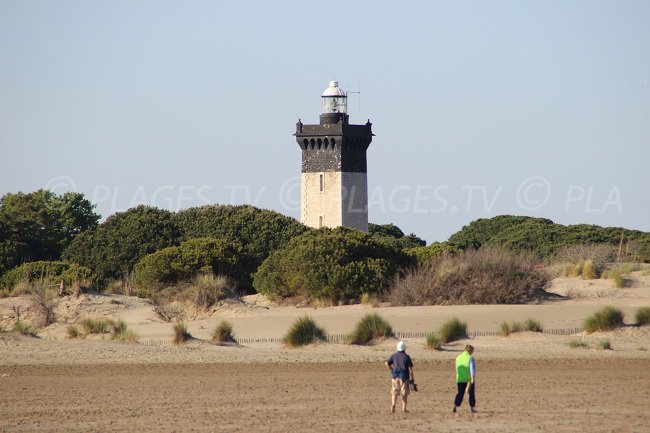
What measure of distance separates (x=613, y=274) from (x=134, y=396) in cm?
2012

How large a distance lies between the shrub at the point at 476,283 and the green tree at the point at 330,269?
1.18m

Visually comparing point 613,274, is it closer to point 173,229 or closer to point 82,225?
point 173,229

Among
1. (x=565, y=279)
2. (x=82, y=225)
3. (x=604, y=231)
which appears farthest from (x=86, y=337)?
(x=604, y=231)

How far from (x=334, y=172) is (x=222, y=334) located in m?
29.6

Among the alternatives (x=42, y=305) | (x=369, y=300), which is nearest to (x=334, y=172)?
(x=369, y=300)

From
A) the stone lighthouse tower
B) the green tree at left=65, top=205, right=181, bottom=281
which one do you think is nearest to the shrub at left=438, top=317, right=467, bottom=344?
the green tree at left=65, top=205, right=181, bottom=281

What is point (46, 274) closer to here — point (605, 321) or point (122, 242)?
point (122, 242)

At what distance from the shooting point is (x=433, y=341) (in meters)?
27.4

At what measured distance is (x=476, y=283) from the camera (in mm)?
33688

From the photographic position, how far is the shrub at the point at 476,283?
33531mm

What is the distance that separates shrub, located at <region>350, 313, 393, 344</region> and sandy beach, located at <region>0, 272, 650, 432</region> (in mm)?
338

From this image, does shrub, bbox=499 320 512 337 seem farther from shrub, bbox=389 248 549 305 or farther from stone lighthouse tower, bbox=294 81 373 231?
stone lighthouse tower, bbox=294 81 373 231

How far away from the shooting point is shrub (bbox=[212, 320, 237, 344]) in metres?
28.8

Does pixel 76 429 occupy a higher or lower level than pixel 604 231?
lower
